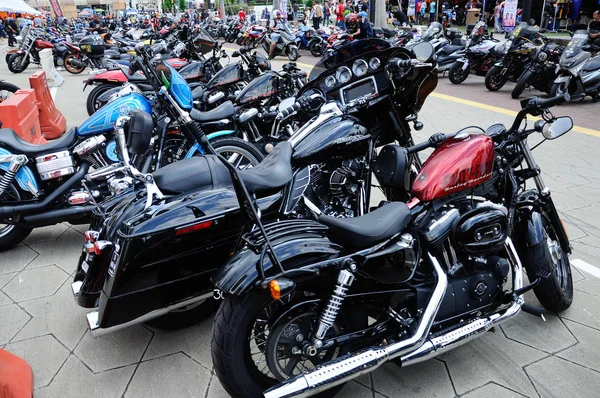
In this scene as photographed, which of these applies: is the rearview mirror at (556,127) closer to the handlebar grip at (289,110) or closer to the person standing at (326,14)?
the handlebar grip at (289,110)

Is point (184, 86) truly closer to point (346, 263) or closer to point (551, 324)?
point (346, 263)

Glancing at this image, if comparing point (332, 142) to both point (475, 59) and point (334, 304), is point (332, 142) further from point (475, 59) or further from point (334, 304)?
point (475, 59)

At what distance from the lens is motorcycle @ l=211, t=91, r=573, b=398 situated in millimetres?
1905

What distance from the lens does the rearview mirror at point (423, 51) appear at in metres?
3.64

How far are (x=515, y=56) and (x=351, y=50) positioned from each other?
7292 mm

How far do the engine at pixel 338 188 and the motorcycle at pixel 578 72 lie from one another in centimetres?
654

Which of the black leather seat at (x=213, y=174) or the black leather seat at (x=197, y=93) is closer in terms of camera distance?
the black leather seat at (x=213, y=174)

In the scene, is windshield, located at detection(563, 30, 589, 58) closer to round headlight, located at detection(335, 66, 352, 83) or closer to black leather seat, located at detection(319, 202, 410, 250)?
round headlight, located at detection(335, 66, 352, 83)

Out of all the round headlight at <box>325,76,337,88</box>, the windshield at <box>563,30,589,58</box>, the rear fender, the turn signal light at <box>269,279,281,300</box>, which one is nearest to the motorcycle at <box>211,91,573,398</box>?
the turn signal light at <box>269,279,281,300</box>

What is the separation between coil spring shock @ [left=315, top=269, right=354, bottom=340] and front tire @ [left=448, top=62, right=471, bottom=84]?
984 centimetres

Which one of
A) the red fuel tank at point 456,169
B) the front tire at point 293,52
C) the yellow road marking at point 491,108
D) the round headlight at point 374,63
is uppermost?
the round headlight at point 374,63

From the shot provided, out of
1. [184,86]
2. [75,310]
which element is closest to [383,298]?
[75,310]

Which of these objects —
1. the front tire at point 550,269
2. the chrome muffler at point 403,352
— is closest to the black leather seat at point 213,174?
the chrome muffler at point 403,352

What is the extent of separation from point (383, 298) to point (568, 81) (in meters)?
7.97
